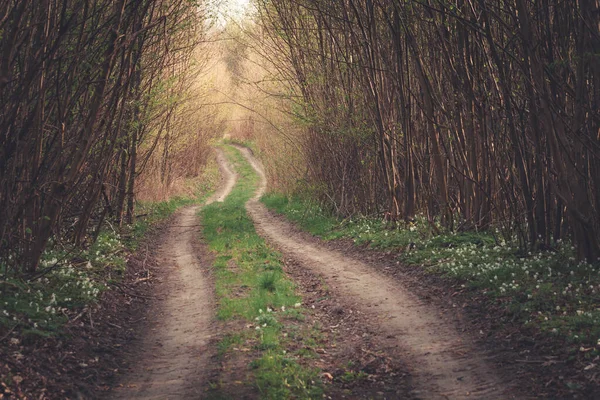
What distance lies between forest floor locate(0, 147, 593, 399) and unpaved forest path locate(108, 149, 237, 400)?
0.7 inches

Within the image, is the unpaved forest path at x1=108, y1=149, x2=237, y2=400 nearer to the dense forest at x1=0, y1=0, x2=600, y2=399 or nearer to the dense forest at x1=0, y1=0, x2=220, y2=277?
the dense forest at x1=0, y1=0, x2=600, y2=399

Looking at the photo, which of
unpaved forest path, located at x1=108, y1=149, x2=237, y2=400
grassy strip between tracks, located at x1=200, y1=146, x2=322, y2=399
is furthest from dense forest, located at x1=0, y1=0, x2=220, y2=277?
grassy strip between tracks, located at x1=200, y1=146, x2=322, y2=399

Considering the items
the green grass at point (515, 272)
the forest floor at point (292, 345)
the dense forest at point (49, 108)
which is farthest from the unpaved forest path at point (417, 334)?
the dense forest at point (49, 108)

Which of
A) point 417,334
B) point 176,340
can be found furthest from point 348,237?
point 176,340

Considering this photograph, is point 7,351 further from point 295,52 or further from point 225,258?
point 295,52

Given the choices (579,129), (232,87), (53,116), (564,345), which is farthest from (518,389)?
(232,87)

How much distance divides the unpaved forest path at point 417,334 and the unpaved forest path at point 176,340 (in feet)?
6.09

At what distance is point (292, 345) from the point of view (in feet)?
21.4

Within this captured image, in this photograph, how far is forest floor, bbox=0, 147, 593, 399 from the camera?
534cm

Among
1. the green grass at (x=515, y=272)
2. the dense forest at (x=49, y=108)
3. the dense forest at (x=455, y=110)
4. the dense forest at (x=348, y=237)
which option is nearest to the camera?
the dense forest at (x=348, y=237)

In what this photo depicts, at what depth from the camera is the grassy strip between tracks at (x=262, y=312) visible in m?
5.44

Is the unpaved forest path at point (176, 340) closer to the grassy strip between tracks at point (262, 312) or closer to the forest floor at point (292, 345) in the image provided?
the forest floor at point (292, 345)

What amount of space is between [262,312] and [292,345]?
3.85ft

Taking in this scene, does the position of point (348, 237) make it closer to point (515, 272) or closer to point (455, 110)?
point (455, 110)
